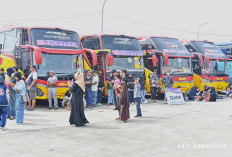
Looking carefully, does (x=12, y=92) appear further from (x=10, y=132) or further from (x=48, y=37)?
(x=48, y=37)

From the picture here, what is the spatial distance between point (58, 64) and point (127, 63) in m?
4.10

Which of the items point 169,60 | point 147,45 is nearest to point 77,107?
point 169,60

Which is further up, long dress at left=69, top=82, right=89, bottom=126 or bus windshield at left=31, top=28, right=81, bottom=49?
bus windshield at left=31, top=28, right=81, bottom=49

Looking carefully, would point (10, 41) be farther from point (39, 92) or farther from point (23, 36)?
point (39, 92)

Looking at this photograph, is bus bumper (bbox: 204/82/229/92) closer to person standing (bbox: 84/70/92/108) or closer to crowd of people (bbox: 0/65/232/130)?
crowd of people (bbox: 0/65/232/130)

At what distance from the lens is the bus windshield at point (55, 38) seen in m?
14.1

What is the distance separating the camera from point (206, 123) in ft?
35.0

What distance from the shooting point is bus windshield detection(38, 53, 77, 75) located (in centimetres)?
1388

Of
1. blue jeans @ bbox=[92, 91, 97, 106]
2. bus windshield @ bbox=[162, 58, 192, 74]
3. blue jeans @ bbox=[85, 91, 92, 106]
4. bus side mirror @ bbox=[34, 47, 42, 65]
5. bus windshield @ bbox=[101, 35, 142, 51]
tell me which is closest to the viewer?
bus side mirror @ bbox=[34, 47, 42, 65]

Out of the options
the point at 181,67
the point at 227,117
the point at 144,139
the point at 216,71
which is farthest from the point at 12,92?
the point at 216,71

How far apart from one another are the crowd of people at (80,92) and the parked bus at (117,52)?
518 millimetres

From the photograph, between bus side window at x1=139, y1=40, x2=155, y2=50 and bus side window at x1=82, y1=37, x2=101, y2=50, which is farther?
bus side window at x1=139, y1=40, x2=155, y2=50

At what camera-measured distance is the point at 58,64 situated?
14.3 m

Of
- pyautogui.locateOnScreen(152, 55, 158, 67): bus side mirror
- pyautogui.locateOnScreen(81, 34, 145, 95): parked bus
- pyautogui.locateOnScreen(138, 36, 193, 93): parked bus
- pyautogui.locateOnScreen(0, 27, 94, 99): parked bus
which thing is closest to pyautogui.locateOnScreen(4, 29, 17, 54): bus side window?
pyautogui.locateOnScreen(0, 27, 94, 99): parked bus
